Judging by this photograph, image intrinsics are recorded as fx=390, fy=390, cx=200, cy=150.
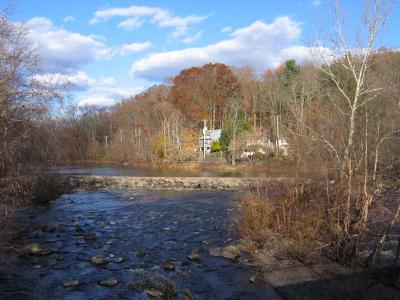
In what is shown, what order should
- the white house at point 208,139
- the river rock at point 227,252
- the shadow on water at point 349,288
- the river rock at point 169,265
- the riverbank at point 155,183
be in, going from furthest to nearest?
the white house at point 208,139
the riverbank at point 155,183
the river rock at point 227,252
the river rock at point 169,265
the shadow on water at point 349,288

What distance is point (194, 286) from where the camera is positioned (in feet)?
28.9

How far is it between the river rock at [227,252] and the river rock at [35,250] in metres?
4.83

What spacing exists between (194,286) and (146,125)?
→ 57061mm

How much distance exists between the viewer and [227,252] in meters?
11.0

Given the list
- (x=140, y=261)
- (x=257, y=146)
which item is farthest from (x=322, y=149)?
(x=257, y=146)

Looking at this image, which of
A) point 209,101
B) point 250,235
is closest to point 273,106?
point 209,101

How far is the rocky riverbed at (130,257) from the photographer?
8562mm

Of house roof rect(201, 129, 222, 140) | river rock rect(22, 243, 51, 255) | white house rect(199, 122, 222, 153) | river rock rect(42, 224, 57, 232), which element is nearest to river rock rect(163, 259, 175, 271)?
river rock rect(22, 243, 51, 255)

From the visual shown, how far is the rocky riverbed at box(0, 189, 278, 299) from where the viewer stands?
28.1 ft

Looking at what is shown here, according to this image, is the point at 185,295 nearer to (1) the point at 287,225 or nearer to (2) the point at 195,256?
(2) the point at 195,256

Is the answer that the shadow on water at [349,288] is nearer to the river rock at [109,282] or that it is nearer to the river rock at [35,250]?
the river rock at [109,282]

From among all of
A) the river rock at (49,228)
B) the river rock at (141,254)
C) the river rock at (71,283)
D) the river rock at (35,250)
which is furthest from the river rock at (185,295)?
the river rock at (49,228)

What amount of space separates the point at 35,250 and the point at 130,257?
111 inches

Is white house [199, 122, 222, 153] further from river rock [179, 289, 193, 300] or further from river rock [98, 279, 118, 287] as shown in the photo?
river rock [179, 289, 193, 300]
